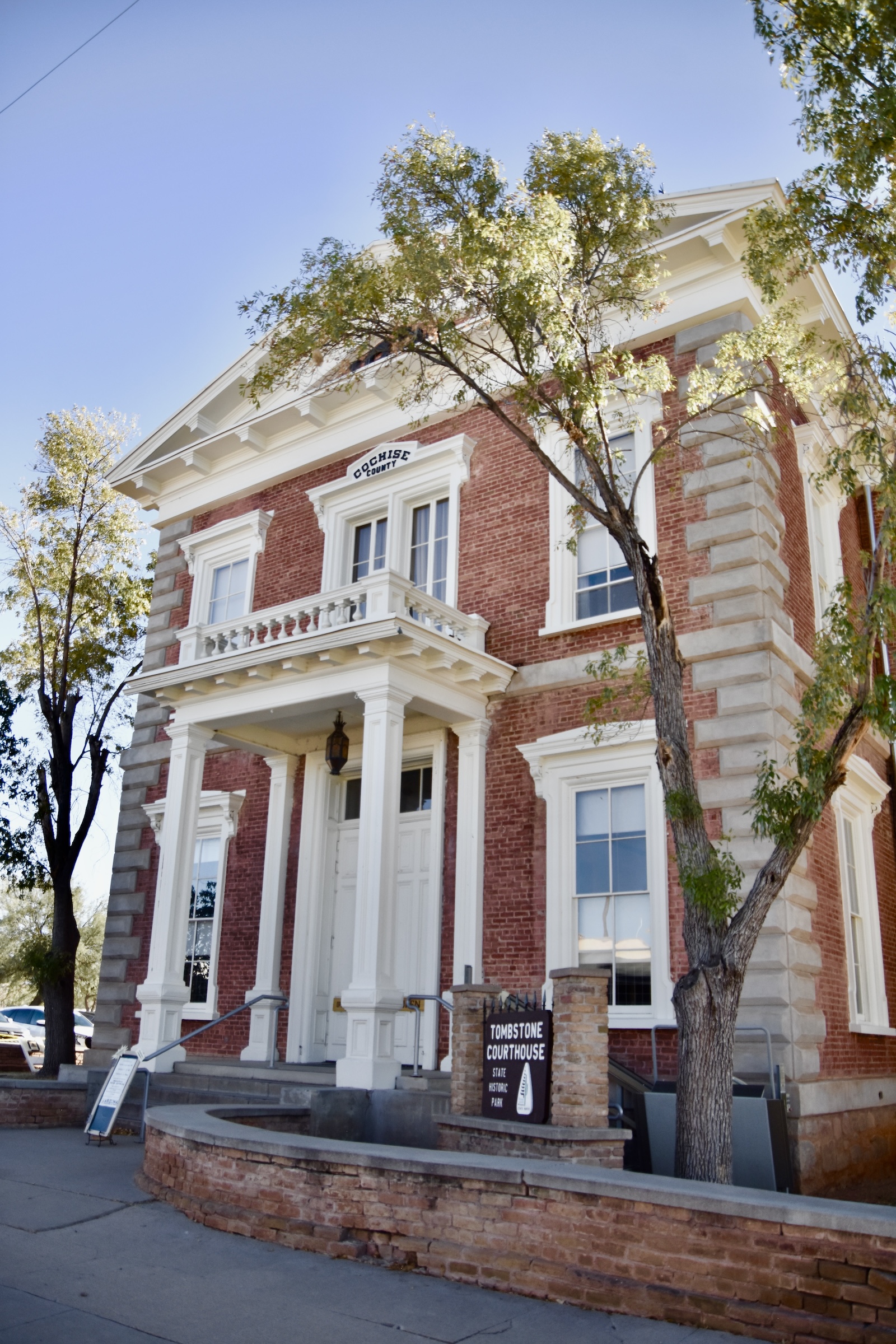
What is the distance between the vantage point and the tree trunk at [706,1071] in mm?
7203

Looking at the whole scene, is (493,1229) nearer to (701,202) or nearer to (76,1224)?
(76,1224)

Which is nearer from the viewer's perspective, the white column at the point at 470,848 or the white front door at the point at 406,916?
the white column at the point at 470,848

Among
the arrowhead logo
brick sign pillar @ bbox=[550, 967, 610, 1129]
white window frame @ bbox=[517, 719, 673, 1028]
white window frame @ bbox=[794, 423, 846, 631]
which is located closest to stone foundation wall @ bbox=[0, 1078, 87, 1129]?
white window frame @ bbox=[517, 719, 673, 1028]

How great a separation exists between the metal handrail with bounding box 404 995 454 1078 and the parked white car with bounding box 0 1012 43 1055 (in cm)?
1677

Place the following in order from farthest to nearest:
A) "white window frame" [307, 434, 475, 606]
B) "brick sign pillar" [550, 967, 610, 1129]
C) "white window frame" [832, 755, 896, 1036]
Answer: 1. "white window frame" [307, 434, 475, 606]
2. "white window frame" [832, 755, 896, 1036]
3. "brick sign pillar" [550, 967, 610, 1129]

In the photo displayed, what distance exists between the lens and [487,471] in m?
14.6

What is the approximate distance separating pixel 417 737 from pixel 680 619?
12.2 feet

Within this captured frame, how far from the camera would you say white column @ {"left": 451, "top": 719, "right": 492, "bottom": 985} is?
1252 cm

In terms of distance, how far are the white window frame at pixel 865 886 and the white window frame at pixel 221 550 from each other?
881cm

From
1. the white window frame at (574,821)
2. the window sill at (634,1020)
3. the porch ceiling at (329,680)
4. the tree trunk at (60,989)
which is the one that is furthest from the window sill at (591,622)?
the tree trunk at (60,989)

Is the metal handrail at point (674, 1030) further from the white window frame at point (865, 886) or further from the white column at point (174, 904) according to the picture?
the white column at point (174, 904)

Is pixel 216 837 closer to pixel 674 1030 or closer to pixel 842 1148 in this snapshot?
pixel 674 1030

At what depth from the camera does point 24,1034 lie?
92.0 feet

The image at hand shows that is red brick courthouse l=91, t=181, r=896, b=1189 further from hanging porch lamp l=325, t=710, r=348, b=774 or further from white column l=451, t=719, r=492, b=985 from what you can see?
hanging porch lamp l=325, t=710, r=348, b=774
